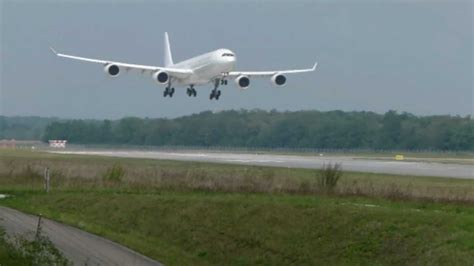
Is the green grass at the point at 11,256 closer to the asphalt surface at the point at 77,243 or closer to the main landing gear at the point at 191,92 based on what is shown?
the asphalt surface at the point at 77,243

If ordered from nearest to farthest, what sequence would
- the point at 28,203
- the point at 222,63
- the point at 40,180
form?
the point at 28,203 → the point at 40,180 → the point at 222,63

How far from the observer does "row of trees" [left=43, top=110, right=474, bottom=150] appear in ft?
426

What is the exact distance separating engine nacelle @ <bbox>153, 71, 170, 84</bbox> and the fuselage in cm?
236

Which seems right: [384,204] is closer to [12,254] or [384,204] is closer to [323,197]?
[323,197]

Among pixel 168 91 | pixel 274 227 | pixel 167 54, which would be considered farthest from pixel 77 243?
pixel 167 54

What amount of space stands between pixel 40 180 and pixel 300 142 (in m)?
86.8

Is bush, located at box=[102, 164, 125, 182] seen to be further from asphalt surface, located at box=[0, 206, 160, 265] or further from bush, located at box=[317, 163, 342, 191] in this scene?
asphalt surface, located at box=[0, 206, 160, 265]

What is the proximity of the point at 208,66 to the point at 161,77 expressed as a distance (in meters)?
3.19


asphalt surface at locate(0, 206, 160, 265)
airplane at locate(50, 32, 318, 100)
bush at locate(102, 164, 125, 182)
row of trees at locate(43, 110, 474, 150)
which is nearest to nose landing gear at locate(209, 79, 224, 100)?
airplane at locate(50, 32, 318, 100)

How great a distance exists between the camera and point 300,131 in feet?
450

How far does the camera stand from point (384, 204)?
32438mm

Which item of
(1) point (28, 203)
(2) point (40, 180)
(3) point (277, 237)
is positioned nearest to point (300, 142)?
(2) point (40, 180)

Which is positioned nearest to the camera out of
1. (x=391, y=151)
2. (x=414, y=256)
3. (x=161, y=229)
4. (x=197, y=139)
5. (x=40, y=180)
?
(x=414, y=256)

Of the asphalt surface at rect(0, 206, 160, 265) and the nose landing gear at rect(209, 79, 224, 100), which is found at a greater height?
the nose landing gear at rect(209, 79, 224, 100)
